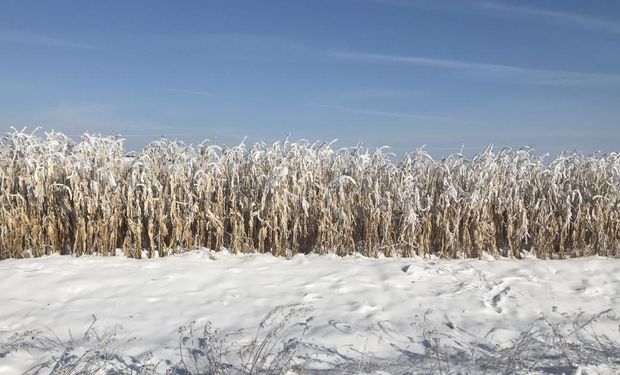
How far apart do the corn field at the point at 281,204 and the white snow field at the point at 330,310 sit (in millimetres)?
300

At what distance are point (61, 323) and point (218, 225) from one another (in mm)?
2347

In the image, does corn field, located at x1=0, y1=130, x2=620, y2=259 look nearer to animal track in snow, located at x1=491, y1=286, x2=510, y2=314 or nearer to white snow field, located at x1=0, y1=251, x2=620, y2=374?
white snow field, located at x1=0, y1=251, x2=620, y2=374

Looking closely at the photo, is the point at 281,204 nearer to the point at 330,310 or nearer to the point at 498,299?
the point at 330,310

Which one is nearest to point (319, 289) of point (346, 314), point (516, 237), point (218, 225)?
point (346, 314)

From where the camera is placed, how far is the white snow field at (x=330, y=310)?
3.61 m

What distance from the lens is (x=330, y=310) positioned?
4562 mm

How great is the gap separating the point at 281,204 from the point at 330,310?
200cm

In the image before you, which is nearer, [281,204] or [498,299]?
[498,299]

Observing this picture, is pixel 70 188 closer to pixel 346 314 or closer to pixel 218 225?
pixel 218 225

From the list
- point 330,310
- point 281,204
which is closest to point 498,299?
point 330,310

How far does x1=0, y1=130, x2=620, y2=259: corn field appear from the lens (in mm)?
6207

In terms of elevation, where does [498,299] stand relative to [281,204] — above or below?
below

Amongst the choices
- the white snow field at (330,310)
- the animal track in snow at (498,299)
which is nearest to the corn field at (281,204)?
the white snow field at (330,310)

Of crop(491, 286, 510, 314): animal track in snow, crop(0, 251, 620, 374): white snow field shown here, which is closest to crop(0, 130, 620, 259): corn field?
crop(0, 251, 620, 374): white snow field
